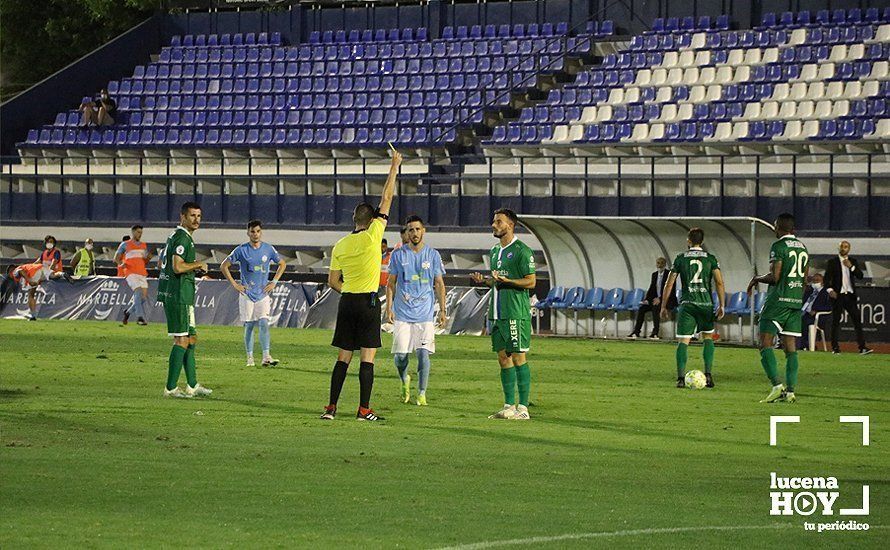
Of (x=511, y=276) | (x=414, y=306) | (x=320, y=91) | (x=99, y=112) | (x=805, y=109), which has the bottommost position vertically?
(x=414, y=306)

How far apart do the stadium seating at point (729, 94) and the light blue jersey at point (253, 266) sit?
17.3 m

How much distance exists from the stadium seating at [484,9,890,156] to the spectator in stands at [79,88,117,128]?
1374cm

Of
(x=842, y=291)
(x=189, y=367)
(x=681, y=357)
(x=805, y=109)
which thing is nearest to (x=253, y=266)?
(x=189, y=367)

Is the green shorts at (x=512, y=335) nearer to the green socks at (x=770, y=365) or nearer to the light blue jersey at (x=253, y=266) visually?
the green socks at (x=770, y=365)

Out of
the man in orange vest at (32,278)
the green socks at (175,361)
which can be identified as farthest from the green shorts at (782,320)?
the man in orange vest at (32,278)

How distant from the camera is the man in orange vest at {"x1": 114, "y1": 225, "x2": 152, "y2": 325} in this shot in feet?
119

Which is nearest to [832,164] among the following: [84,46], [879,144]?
[879,144]

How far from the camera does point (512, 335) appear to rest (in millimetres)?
17234

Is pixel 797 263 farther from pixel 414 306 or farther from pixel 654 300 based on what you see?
pixel 654 300

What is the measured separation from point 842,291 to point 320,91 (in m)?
22.0

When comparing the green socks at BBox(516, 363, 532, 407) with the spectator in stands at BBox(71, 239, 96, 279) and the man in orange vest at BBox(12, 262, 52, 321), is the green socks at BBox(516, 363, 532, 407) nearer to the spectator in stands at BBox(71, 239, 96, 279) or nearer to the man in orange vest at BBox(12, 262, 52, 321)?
the man in orange vest at BBox(12, 262, 52, 321)

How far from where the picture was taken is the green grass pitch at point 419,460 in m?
10.4

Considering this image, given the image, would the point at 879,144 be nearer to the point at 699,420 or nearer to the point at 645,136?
the point at 645,136

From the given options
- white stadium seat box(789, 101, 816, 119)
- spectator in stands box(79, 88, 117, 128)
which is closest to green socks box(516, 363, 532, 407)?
white stadium seat box(789, 101, 816, 119)
